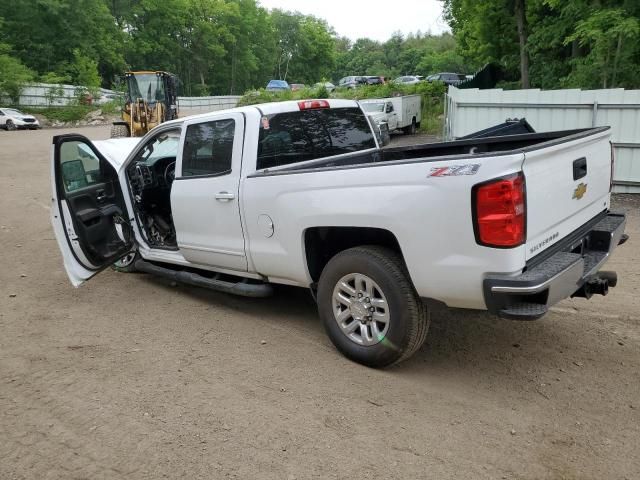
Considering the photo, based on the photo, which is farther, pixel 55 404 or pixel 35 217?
pixel 35 217

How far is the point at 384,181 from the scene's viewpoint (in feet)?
11.5

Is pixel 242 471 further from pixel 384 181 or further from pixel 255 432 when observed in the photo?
pixel 384 181

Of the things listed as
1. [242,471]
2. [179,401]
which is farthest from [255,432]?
[179,401]

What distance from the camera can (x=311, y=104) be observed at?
4965mm

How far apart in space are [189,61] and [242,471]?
76316mm

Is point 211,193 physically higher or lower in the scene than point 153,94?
lower

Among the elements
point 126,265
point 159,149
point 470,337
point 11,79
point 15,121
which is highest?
point 11,79

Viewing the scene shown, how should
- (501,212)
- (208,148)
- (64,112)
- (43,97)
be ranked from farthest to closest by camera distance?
(43,97) < (64,112) < (208,148) < (501,212)

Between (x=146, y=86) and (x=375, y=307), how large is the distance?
902 inches

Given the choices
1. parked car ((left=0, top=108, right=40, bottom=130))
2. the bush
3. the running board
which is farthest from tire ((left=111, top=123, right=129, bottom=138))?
the running board

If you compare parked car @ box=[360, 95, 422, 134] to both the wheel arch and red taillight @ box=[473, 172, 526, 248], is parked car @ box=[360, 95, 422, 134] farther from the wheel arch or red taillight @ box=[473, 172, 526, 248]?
red taillight @ box=[473, 172, 526, 248]

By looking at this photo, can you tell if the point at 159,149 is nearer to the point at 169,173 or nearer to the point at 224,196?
the point at 169,173

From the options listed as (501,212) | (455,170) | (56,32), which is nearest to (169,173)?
(455,170)

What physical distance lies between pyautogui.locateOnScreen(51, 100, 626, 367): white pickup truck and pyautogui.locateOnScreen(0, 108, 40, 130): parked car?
2946cm
